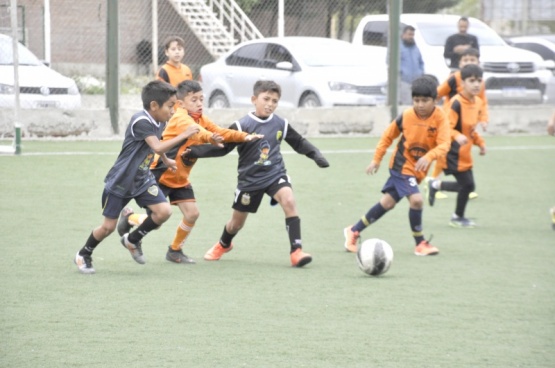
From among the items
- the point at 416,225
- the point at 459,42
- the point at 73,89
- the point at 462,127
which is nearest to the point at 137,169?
the point at 416,225

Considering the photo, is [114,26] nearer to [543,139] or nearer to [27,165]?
[27,165]

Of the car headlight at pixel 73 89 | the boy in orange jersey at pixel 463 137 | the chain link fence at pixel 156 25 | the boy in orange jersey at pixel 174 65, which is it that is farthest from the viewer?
the car headlight at pixel 73 89

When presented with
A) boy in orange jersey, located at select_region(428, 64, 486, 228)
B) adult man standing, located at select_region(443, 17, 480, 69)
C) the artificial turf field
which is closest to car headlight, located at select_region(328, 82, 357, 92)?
adult man standing, located at select_region(443, 17, 480, 69)

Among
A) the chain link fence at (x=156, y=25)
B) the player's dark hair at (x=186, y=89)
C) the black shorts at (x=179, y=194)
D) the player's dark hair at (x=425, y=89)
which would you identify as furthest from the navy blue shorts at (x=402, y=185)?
the chain link fence at (x=156, y=25)

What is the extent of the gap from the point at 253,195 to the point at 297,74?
9563 millimetres

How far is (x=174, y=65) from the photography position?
13320 millimetres

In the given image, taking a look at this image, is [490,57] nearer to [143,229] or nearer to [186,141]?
[186,141]

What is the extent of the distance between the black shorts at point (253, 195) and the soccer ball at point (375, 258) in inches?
35.5

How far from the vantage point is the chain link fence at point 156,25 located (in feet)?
53.1

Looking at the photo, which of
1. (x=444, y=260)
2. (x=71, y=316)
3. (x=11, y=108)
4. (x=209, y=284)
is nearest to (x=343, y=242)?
(x=444, y=260)

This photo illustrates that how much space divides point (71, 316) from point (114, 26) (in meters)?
10.3

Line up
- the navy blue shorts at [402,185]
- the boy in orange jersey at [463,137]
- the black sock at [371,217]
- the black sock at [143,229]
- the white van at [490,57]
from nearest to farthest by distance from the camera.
→ the black sock at [143,229]
the navy blue shorts at [402,185]
the black sock at [371,217]
the boy in orange jersey at [463,137]
the white van at [490,57]

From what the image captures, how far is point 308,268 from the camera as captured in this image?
27.2ft

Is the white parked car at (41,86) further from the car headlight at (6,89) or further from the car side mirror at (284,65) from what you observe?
the car side mirror at (284,65)
